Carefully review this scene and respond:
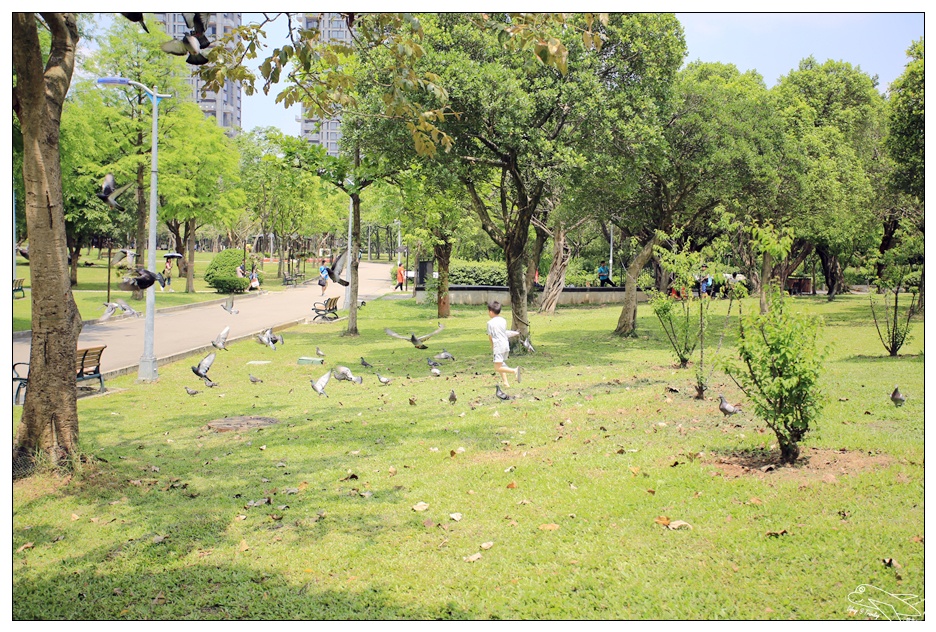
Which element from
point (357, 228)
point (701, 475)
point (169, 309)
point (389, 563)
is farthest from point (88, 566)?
point (169, 309)

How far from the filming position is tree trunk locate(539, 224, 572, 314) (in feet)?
98.2

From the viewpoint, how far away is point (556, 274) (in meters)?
30.6

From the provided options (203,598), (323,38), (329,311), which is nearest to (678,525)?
(203,598)

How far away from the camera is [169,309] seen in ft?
101

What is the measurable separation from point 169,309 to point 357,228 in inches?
460

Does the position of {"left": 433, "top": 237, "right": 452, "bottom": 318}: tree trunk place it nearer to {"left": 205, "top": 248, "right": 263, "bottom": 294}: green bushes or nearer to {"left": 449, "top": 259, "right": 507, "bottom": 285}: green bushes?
{"left": 449, "top": 259, "right": 507, "bottom": 285}: green bushes

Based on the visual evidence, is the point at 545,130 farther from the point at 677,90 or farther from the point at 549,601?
the point at 549,601

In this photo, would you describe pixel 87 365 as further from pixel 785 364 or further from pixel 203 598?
pixel 785 364

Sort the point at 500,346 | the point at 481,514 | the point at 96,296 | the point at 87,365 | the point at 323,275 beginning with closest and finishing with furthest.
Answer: the point at 481,514 → the point at 500,346 → the point at 87,365 → the point at 323,275 → the point at 96,296

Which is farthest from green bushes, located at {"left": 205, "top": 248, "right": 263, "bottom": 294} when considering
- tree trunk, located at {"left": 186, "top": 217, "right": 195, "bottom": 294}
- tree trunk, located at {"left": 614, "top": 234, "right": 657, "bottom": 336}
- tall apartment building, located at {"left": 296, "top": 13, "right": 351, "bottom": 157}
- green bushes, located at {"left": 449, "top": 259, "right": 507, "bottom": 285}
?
tree trunk, located at {"left": 614, "top": 234, "right": 657, "bottom": 336}

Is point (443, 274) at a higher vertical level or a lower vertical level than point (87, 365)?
higher

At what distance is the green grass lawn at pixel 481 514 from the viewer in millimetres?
4703

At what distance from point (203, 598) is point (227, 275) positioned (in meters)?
39.3

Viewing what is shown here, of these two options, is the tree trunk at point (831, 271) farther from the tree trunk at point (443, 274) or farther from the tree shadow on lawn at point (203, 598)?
the tree shadow on lawn at point (203, 598)
